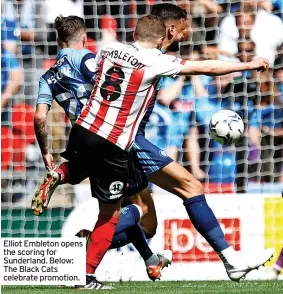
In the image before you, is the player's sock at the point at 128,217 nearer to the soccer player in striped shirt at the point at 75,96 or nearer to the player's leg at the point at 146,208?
the soccer player in striped shirt at the point at 75,96

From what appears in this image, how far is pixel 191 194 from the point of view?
718 cm

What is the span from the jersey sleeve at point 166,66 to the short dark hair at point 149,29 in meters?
0.17

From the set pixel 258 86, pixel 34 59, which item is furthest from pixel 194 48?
pixel 34 59

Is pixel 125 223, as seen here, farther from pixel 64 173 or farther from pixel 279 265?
pixel 279 265

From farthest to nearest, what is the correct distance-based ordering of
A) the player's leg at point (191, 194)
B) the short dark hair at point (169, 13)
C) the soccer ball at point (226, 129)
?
the short dark hair at point (169, 13) → the soccer ball at point (226, 129) → the player's leg at point (191, 194)

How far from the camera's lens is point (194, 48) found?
430 inches

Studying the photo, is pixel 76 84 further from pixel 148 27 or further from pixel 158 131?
pixel 158 131

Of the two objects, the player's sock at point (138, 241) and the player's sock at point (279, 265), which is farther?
the player's sock at point (279, 265)

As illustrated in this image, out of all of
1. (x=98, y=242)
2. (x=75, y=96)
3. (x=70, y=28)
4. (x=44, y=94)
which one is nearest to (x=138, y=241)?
(x=98, y=242)

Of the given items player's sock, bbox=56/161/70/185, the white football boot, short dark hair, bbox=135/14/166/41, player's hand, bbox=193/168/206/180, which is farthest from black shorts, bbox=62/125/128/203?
player's hand, bbox=193/168/206/180

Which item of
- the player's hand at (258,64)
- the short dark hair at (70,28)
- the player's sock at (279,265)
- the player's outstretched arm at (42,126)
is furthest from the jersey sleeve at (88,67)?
the player's sock at (279,265)

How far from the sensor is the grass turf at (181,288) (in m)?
6.68

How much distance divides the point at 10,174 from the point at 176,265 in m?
2.79

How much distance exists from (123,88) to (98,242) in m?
1.06
